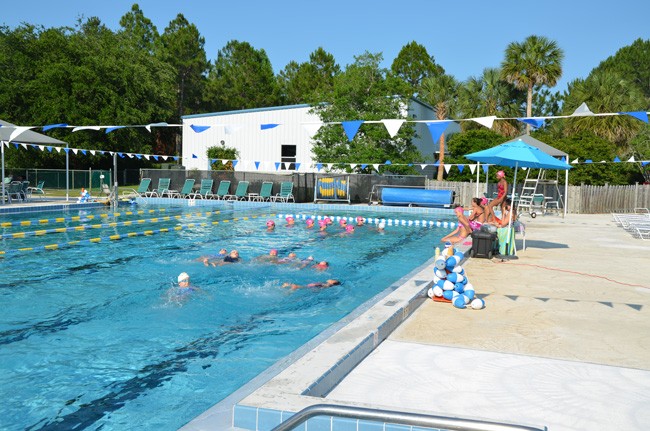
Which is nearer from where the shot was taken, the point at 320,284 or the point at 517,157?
the point at 320,284

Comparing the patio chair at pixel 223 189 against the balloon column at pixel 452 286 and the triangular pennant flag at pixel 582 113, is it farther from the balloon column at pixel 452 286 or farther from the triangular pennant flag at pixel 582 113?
the balloon column at pixel 452 286

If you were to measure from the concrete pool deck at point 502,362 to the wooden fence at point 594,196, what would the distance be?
1619 cm

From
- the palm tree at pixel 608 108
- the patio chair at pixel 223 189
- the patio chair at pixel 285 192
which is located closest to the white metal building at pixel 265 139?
the patio chair at pixel 223 189

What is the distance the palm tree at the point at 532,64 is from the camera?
3312 cm

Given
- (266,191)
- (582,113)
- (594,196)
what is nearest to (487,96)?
(594,196)

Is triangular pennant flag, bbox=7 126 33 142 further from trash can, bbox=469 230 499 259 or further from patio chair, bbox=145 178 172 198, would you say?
trash can, bbox=469 230 499 259

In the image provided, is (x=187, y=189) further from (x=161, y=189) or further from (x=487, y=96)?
(x=487, y=96)

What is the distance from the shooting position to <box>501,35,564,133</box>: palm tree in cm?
3312

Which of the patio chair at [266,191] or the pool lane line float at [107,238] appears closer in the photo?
the pool lane line float at [107,238]

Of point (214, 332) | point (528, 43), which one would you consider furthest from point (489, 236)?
point (528, 43)

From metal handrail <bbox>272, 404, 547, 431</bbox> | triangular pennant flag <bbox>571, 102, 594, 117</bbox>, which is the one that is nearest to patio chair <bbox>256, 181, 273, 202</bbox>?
triangular pennant flag <bbox>571, 102, 594, 117</bbox>

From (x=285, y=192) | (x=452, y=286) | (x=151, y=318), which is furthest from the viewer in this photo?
(x=285, y=192)

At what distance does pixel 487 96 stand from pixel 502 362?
112 feet

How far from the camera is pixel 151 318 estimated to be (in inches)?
289
